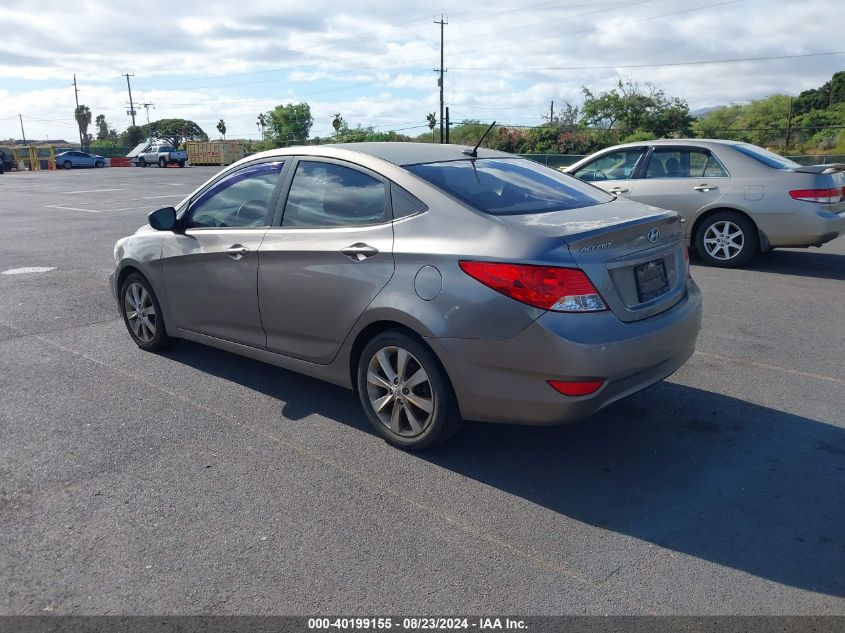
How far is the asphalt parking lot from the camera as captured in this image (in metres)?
2.93

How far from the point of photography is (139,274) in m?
5.83

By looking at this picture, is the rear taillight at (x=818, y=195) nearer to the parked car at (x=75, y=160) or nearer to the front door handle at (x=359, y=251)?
the front door handle at (x=359, y=251)

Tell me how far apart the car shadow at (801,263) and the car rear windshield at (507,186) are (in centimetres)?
532

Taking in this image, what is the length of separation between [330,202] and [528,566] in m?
2.40

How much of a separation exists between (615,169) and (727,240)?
1899 mm

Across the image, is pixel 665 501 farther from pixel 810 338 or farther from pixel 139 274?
pixel 139 274

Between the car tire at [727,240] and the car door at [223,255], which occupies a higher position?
the car door at [223,255]

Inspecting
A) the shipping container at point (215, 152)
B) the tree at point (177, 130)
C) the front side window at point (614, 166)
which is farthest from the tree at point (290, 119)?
the front side window at point (614, 166)

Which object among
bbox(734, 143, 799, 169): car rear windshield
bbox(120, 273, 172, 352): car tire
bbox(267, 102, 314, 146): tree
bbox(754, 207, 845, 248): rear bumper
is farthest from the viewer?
bbox(267, 102, 314, 146): tree

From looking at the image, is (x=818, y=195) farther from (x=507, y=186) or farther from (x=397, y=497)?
(x=397, y=497)

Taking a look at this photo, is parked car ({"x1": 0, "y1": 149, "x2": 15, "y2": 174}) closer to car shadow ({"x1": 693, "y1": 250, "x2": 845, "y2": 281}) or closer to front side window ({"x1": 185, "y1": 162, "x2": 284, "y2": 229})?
car shadow ({"x1": 693, "y1": 250, "x2": 845, "y2": 281})

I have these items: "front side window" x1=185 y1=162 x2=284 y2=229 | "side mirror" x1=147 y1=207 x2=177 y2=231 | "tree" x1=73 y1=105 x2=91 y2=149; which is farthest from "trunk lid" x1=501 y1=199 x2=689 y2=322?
"tree" x1=73 y1=105 x2=91 y2=149

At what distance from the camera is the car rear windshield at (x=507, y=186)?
13.5 ft

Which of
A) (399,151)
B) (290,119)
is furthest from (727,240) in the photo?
(290,119)
